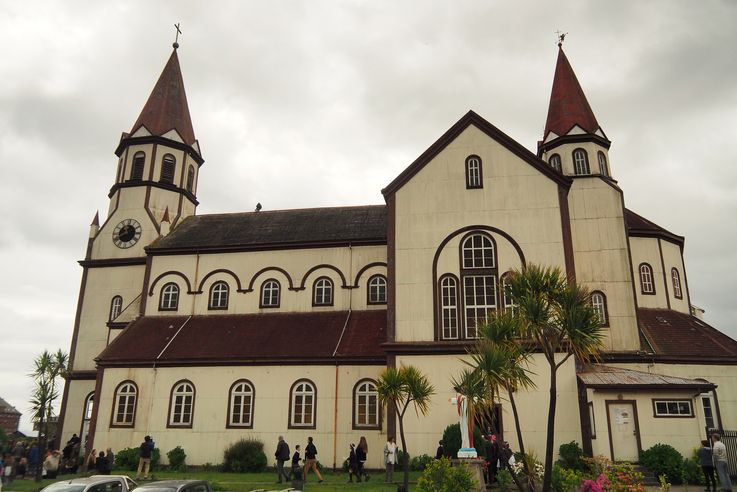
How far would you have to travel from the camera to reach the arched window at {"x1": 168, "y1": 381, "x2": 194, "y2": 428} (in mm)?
29219

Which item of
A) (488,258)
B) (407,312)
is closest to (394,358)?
(407,312)

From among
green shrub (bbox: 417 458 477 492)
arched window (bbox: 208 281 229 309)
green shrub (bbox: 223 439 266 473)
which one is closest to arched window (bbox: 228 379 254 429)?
green shrub (bbox: 223 439 266 473)

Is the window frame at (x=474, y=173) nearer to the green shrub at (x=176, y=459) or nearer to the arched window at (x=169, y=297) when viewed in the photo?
the arched window at (x=169, y=297)

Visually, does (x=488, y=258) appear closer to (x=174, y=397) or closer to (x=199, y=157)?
(x=174, y=397)

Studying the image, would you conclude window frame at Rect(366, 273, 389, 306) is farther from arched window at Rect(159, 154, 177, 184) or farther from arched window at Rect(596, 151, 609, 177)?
arched window at Rect(159, 154, 177, 184)

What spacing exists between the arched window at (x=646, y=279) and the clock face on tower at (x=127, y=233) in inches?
1187

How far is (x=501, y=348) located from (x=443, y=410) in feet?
30.4

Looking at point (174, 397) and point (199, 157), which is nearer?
point (174, 397)

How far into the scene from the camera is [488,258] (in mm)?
26641

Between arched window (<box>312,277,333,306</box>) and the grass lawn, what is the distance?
965 centimetres

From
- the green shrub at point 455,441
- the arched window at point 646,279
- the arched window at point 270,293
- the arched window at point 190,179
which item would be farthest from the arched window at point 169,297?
the arched window at point 646,279

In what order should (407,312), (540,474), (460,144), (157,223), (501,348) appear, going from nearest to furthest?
(501,348) < (540,474) < (407,312) < (460,144) < (157,223)

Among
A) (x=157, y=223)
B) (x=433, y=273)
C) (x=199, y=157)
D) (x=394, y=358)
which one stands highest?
(x=199, y=157)

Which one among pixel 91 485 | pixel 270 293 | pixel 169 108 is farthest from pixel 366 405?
pixel 169 108
